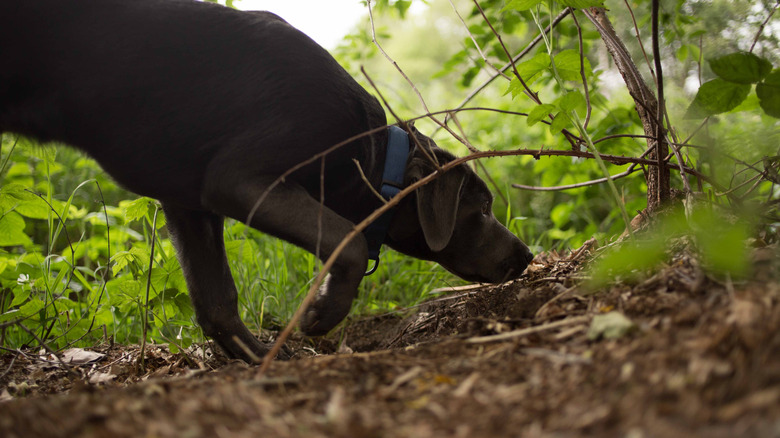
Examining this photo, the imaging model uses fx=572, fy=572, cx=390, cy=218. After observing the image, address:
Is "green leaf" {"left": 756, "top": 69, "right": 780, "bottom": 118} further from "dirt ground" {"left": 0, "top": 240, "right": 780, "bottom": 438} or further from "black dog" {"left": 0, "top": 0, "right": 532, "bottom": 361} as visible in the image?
"black dog" {"left": 0, "top": 0, "right": 532, "bottom": 361}

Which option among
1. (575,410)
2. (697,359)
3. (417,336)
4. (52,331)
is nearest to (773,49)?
(417,336)

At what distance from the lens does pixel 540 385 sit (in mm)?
1210

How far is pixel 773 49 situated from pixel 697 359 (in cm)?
266

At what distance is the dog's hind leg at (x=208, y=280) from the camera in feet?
8.96

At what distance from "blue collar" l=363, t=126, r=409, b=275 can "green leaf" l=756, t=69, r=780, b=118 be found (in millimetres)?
1414

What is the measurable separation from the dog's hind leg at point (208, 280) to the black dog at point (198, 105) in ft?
1.16

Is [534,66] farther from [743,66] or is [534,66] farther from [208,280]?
[208,280]

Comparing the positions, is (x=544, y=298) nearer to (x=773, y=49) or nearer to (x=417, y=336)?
(x=417, y=336)

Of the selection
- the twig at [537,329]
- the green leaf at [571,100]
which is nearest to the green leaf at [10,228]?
the twig at [537,329]

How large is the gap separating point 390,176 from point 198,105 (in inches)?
34.7

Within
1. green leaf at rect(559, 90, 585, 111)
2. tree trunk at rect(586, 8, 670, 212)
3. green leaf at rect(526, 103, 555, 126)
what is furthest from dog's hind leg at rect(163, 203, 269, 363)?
tree trunk at rect(586, 8, 670, 212)

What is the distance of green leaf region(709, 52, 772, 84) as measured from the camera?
1746 mm

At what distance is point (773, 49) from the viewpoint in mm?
3020

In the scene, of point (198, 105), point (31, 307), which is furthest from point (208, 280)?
point (198, 105)
